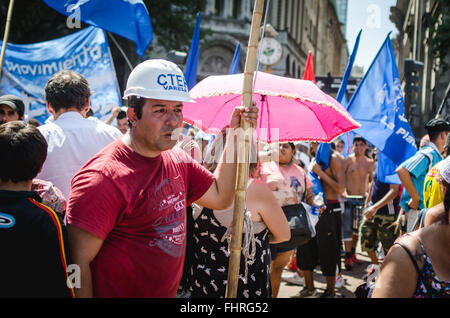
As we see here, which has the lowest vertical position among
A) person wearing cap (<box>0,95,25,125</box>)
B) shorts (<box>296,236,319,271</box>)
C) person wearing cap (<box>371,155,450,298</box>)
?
shorts (<box>296,236,319,271</box>)

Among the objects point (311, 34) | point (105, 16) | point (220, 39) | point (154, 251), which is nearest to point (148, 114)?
point (154, 251)

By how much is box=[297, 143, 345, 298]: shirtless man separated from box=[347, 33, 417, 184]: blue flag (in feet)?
3.68

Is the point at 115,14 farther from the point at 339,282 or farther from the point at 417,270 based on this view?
the point at 339,282

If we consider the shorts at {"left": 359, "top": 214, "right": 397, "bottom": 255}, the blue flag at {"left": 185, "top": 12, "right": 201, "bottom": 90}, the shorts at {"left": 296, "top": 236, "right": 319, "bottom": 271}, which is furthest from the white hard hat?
the shorts at {"left": 359, "top": 214, "right": 397, "bottom": 255}

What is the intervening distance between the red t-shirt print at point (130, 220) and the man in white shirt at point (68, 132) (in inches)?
36.9

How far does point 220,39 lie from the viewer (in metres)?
30.9

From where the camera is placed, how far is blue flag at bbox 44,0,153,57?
4.04 m

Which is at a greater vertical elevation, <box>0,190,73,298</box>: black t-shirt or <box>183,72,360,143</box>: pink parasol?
<box>183,72,360,143</box>: pink parasol

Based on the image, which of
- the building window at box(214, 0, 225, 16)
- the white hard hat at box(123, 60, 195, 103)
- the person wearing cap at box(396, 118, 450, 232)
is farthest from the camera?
the building window at box(214, 0, 225, 16)

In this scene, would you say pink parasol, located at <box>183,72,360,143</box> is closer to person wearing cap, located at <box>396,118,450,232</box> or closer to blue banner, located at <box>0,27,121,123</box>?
person wearing cap, located at <box>396,118,450,232</box>

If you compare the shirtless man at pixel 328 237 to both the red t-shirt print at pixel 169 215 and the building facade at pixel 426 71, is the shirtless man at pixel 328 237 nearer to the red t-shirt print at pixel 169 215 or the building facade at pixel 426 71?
the red t-shirt print at pixel 169 215

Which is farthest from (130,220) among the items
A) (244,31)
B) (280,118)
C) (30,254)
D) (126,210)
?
(244,31)

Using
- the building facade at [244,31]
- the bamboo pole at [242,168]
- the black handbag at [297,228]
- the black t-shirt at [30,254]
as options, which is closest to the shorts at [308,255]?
the black handbag at [297,228]
